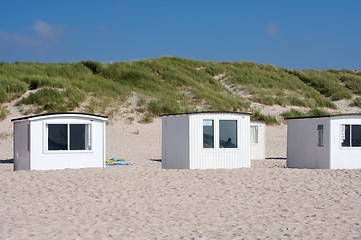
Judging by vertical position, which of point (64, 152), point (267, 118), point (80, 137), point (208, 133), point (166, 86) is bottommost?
point (64, 152)

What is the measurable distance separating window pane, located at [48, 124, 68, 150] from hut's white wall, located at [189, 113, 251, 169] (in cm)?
387

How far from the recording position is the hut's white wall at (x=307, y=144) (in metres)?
22.5

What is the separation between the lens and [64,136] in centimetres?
2203

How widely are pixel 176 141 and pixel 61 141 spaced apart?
144 inches

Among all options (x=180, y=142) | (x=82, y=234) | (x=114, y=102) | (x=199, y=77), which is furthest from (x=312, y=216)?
(x=199, y=77)

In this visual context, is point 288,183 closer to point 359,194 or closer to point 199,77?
point 359,194

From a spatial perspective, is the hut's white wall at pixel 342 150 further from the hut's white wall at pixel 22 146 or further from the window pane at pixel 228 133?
the hut's white wall at pixel 22 146

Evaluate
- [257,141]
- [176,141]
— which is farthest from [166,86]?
[176,141]

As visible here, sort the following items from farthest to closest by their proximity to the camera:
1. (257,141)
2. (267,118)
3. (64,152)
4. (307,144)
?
(267,118), (257,141), (307,144), (64,152)

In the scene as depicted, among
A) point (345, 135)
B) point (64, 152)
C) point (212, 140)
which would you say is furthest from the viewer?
point (345, 135)

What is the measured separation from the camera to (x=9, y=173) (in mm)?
20328

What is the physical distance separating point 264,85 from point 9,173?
3836 centimetres

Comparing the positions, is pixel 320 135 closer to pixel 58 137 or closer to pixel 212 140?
pixel 212 140

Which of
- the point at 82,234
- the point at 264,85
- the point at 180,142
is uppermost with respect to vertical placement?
the point at 264,85
